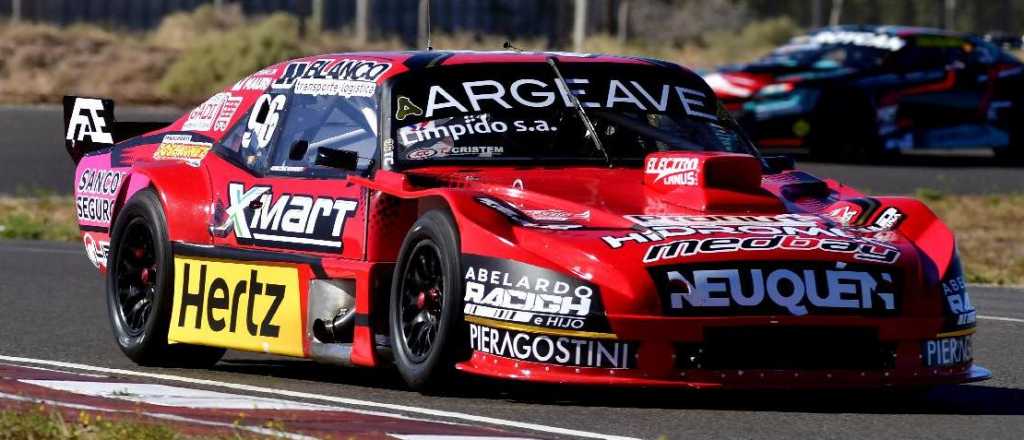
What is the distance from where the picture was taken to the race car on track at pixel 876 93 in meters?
21.5

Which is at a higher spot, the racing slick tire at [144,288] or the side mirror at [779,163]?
the side mirror at [779,163]

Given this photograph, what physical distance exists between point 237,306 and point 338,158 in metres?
0.83

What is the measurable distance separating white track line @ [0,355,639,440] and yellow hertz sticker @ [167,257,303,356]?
26 centimetres

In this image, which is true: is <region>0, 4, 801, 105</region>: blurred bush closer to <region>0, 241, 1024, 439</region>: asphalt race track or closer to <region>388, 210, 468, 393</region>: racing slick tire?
<region>0, 241, 1024, 439</region>: asphalt race track

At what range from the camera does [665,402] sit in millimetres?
7070

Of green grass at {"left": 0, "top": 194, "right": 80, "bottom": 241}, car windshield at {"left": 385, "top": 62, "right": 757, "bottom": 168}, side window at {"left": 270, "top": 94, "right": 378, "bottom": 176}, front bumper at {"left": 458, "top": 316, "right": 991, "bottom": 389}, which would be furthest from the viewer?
green grass at {"left": 0, "top": 194, "right": 80, "bottom": 241}

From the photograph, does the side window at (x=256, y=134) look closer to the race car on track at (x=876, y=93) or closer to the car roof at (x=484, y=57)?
the car roof at (x=484, y=57)

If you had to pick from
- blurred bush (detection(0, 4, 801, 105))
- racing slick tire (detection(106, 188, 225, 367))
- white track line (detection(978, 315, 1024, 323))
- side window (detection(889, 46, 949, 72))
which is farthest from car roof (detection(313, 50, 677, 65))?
blurred bush (detection(0, 4, 801, 105))

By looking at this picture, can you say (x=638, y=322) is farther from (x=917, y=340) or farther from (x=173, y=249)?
(x=173, y=249)

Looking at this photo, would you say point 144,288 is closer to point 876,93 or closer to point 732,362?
point 732,362

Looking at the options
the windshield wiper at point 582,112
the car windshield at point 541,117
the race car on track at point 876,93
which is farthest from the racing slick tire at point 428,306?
the race car on track at point 876,93

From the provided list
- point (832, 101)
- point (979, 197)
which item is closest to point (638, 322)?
Result: point (979, 197)

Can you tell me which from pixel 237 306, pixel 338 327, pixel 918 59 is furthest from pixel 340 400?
pixel 918 59

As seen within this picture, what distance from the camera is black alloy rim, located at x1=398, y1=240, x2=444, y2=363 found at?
708cm
